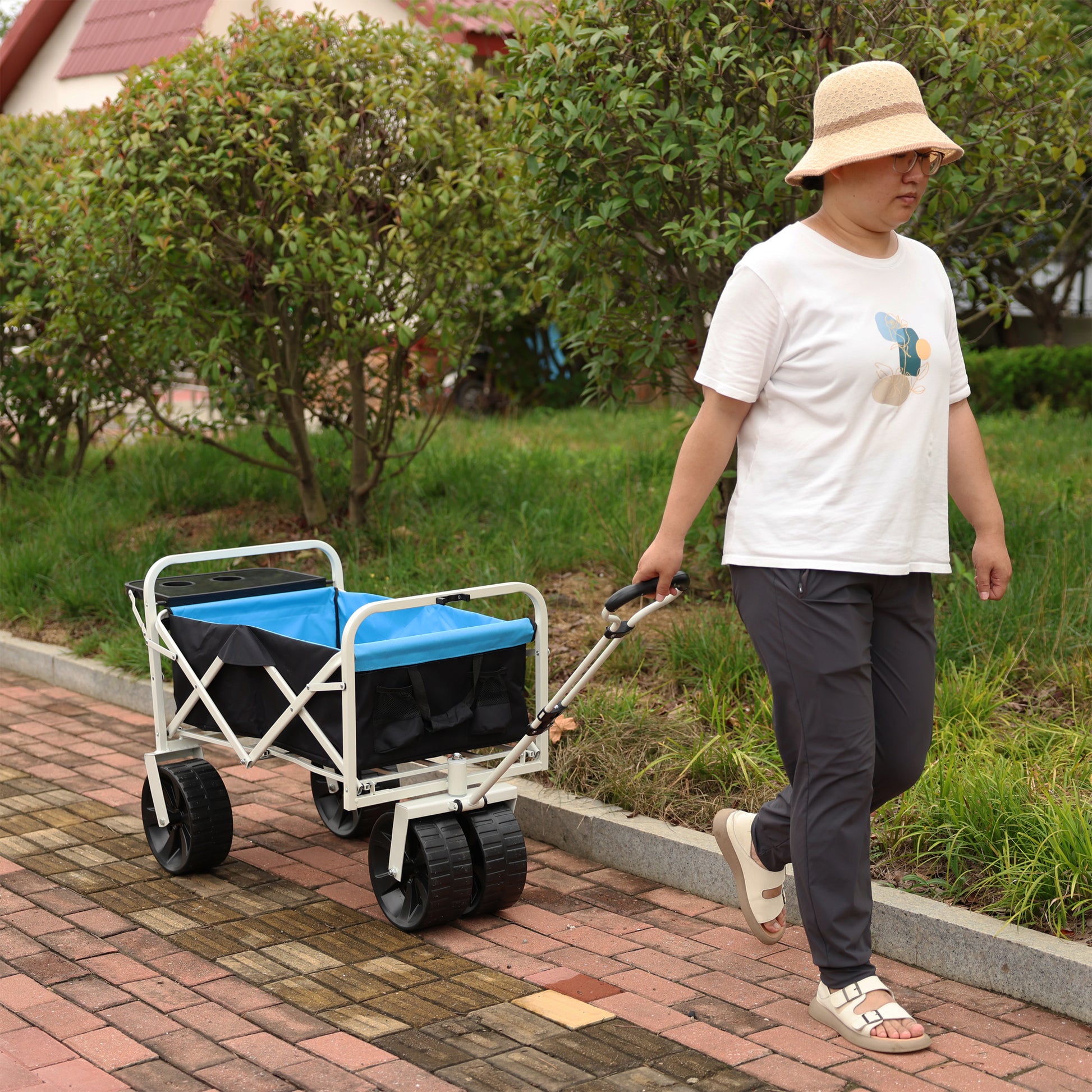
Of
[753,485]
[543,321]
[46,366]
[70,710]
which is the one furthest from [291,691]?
[46,366]

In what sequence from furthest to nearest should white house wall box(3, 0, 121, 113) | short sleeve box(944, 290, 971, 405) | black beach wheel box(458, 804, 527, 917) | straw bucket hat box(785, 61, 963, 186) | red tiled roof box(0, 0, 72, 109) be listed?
red tiled roof box(0, 0, 72, 109) → white house wall box(3, 0, 121, 113) → black beach wheel box(458, 804, 527, 917) → short sleeve box(944, 290, 971, 405) → straw bucket hat box(785, 61, 963, 186)

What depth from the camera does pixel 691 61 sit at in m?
5.66

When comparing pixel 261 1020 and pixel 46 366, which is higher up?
pixel 46 366

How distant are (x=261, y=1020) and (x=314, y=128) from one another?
4.82 meters

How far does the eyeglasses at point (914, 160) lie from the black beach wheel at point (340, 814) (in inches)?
101

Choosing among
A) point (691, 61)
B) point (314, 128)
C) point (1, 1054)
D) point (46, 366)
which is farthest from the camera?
point (46, 366)

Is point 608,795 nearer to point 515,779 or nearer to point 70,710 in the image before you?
point 515,779

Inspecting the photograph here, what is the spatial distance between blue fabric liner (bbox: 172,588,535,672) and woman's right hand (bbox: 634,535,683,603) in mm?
801

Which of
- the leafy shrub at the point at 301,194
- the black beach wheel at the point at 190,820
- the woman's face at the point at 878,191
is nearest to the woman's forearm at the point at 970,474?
the woman's face at the point at 878,191

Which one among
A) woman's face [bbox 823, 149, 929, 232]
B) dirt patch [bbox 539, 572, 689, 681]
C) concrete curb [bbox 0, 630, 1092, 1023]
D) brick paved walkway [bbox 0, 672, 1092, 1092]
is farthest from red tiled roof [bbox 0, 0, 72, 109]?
woman's face [bbox 823, 149, 929, 232]

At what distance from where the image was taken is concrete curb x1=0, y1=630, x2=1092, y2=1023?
345 cm

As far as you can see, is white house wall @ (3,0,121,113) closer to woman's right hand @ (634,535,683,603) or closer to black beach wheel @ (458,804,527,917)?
black beach wheel @ (458,804,527,917)

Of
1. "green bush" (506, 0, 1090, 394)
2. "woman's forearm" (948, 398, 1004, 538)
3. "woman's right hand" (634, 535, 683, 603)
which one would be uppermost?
"green bush" (506, 0, 1090, 394)

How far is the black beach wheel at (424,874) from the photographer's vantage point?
154 inches
